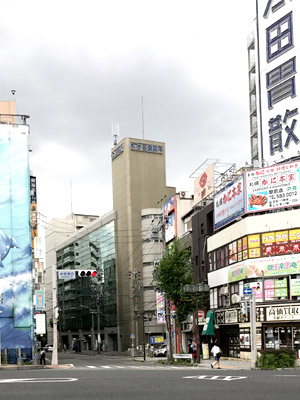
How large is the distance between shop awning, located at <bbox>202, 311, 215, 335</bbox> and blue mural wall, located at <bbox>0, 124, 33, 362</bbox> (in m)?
17.9

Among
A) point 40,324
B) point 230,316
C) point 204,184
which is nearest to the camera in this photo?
point 230,316

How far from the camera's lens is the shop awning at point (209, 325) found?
67.6m

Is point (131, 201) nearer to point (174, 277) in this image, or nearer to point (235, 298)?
point (174, 277)

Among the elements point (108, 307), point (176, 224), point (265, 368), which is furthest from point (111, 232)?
point (265, 368)

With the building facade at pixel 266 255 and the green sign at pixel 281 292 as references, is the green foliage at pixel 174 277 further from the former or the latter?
the green sign at pixel 281 292

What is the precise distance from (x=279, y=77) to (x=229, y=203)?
44.3ft

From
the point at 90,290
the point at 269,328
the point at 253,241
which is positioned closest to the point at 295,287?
the point at 269,328

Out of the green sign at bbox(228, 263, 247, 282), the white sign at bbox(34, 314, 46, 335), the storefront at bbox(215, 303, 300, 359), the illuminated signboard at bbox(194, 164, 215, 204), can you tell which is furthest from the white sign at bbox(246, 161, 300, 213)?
the white sign at bbox(34, 314, 46, 335)

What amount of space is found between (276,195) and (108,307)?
259 feet

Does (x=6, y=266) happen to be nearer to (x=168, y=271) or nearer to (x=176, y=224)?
(x=168, y=271)

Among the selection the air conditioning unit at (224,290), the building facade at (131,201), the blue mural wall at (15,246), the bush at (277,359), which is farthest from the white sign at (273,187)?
the building facade at (131,201)

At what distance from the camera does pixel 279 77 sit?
65688mm

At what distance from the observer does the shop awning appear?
6762 cm

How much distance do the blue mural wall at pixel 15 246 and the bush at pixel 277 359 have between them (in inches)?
1338
